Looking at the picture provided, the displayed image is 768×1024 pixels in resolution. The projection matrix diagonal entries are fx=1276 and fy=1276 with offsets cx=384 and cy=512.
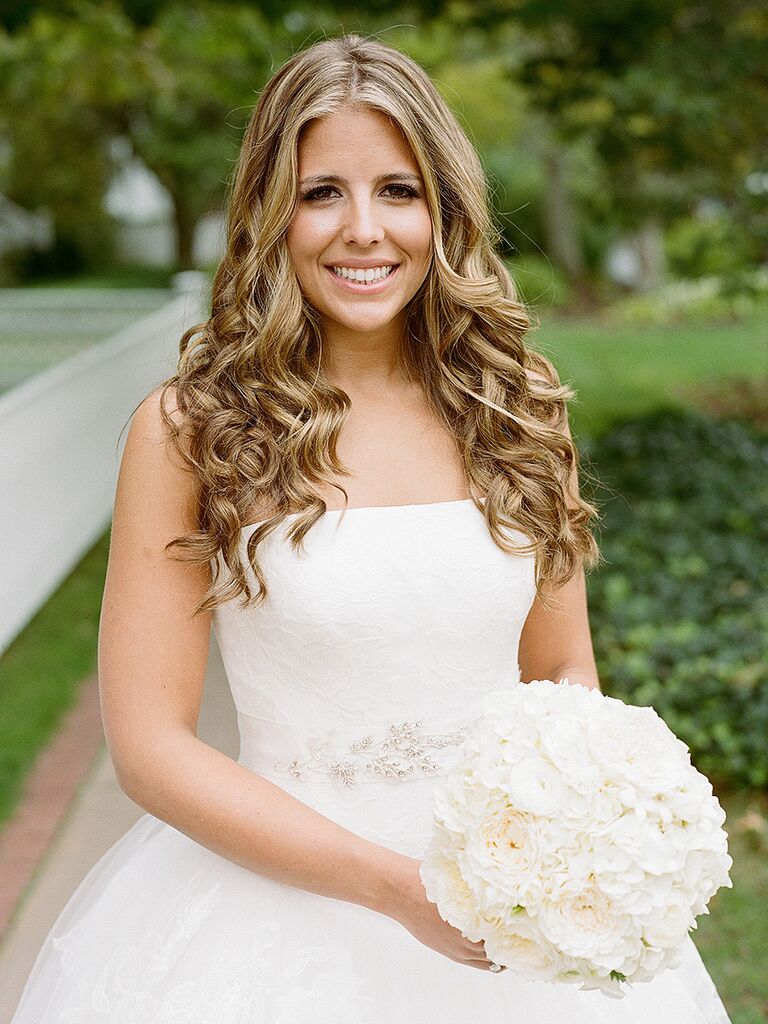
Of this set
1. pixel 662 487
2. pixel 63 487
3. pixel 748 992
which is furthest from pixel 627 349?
pixel 748 992

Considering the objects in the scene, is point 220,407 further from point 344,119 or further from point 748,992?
point 748,992

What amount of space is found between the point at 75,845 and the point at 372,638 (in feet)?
9.17

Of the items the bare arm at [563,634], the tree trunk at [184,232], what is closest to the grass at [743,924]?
the bare arm at [563,634]

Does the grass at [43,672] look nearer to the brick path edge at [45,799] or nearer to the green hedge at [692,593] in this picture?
the brick path edge at [45,799]

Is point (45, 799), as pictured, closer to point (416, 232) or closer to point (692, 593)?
point (692, 593)

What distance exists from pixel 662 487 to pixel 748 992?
5.40 metres

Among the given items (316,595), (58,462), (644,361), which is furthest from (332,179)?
(644,361)

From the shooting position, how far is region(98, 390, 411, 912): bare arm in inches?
77.1

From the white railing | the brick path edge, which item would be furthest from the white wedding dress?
the white railing

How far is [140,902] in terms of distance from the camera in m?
2.18

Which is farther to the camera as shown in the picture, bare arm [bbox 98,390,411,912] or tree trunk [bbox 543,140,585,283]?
tree trunk [bbox 543,140,585,283]

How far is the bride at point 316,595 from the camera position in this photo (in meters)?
2.03

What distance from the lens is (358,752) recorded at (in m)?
2.22

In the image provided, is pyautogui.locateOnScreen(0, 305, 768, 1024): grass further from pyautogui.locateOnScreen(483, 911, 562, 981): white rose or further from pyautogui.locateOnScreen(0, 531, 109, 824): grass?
pyautogui.locateOnScreen(483, 911, 562, 981): white rose
